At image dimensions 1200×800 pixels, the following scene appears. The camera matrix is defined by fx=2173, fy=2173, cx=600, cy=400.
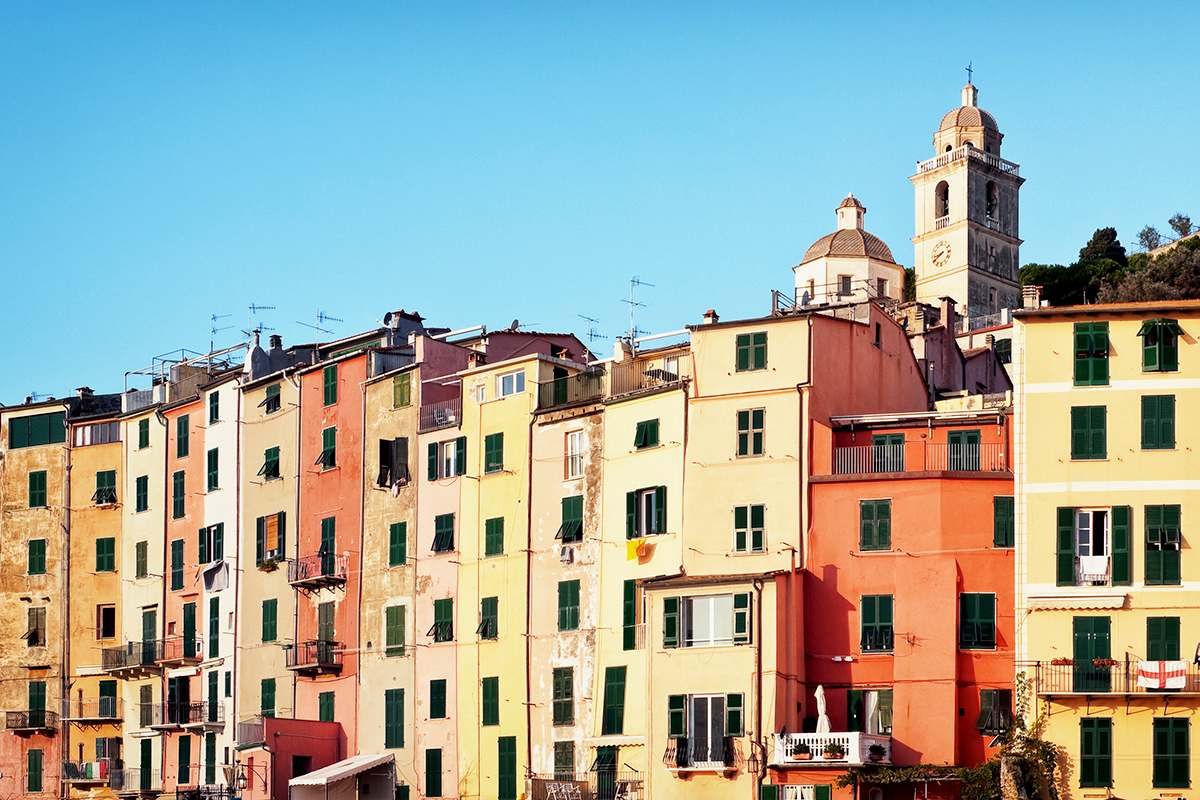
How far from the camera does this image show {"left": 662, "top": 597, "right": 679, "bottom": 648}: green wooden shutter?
6425cm

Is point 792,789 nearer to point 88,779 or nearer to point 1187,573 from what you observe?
point 1187,573

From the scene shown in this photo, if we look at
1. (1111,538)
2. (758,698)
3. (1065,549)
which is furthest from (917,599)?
(1111,538)

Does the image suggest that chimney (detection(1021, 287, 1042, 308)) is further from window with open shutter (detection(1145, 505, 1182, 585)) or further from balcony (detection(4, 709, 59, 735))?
balcony (detection(4, 709, 59, 735))

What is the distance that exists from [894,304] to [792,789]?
138 ft

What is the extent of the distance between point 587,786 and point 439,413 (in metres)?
15.6

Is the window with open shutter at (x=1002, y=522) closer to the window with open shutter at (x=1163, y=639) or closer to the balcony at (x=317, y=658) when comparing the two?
the window with open shutter at (x=1163, y=639)

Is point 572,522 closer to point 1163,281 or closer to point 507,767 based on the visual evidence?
point 507,767

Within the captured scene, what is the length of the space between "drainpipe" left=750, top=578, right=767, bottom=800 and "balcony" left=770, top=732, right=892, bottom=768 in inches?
18.9

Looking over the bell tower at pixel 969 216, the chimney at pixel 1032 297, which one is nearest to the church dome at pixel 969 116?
the bell tower at pixel 969 216

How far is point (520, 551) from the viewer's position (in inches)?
2793

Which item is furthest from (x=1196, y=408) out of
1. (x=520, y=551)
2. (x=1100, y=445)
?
(x=520, y=551)

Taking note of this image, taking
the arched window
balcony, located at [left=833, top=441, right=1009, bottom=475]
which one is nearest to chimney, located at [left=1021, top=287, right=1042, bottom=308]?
balcony, located at [left=833, top=441, right=1009, bottom=475]

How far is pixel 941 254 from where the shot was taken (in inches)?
5379

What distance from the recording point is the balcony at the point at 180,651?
83.9 m
